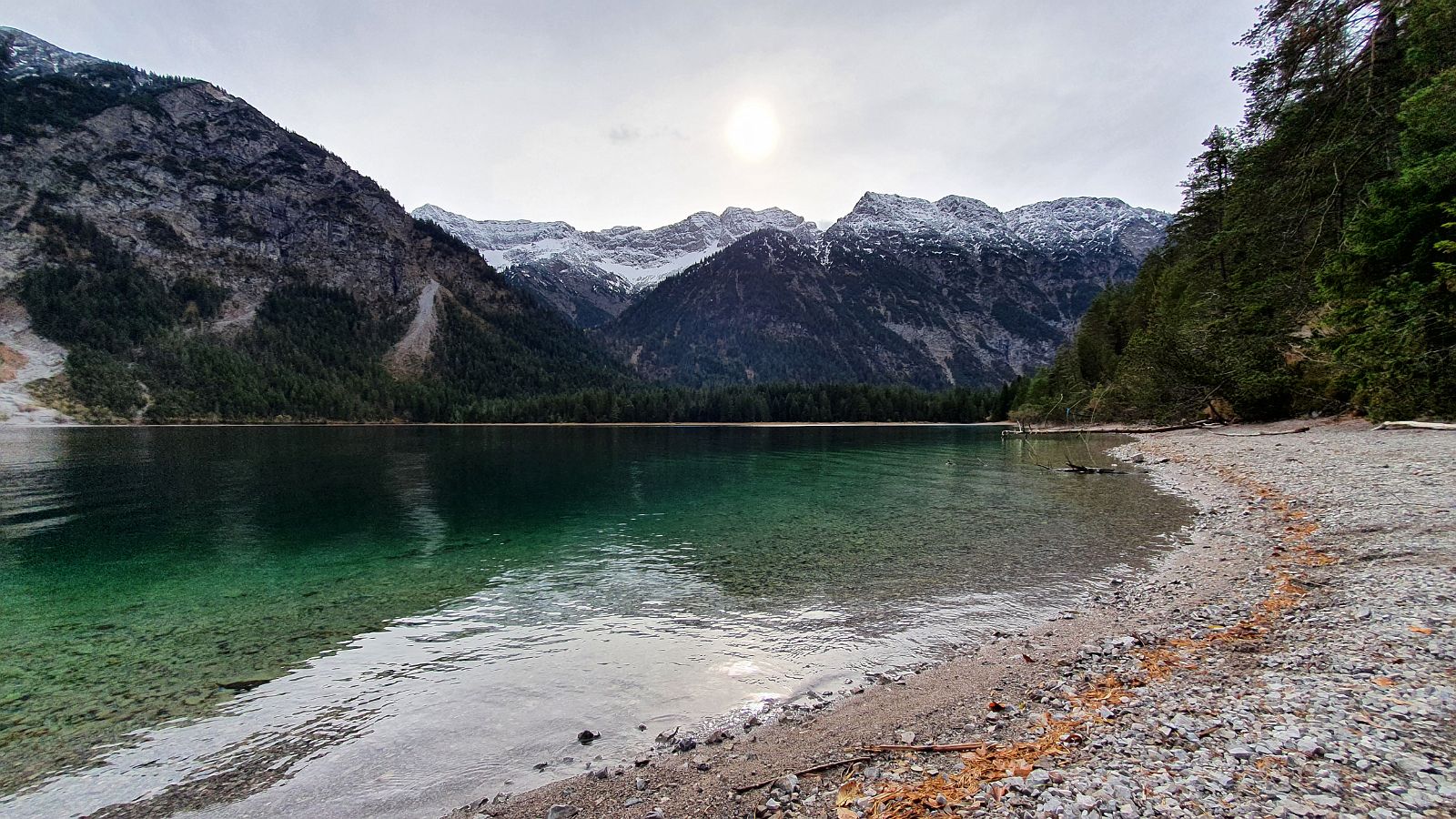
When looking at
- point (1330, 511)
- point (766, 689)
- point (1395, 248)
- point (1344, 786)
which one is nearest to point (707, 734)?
point (766, 689)

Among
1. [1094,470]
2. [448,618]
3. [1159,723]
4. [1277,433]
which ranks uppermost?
[1277,433]

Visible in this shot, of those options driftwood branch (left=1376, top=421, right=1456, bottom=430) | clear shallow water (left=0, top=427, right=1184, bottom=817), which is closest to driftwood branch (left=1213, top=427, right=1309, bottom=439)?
driftwood branch (left=1376, top=421, right=1456, bottom=430)

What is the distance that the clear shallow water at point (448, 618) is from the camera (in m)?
9.07

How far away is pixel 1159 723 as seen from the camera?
6785mm

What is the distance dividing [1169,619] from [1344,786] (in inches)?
317

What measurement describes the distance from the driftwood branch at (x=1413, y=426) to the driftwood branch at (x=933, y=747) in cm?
3504

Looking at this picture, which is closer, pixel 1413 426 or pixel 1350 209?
pixel 1350 209

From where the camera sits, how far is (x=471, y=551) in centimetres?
2358

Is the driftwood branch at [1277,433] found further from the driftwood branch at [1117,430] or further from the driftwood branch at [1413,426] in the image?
the driftwood branch at [1117,430]

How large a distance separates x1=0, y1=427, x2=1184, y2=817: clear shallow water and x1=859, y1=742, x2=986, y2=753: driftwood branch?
11.0 ft

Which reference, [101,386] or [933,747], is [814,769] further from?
[101,386]

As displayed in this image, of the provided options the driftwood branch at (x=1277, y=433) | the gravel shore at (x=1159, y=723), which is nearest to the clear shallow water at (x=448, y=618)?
the gravel shore at (x=1159, y=723)

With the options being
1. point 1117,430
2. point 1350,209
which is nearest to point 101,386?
point 1117,430

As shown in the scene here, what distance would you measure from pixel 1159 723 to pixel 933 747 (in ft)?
8.14
